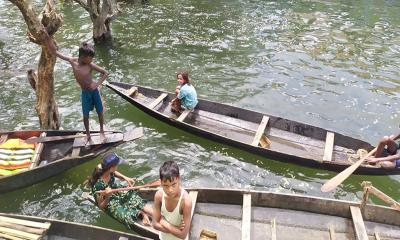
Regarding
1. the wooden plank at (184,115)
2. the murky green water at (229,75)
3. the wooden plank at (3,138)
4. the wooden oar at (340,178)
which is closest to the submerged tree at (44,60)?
the wooden plank at (3,138)

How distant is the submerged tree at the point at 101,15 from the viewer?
16469 mm

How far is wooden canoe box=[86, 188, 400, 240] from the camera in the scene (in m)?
6.98

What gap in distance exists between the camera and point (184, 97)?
11.5 metres

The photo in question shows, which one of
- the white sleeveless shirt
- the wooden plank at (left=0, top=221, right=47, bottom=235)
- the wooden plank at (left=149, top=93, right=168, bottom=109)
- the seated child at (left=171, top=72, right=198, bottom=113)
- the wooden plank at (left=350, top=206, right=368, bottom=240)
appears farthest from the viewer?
A: the wooden plank at (left=149, top=93, right=168, bottom=109)

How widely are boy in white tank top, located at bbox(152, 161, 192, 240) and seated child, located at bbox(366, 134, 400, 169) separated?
5365 mm

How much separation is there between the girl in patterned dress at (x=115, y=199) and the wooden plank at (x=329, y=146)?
4284 millimetres

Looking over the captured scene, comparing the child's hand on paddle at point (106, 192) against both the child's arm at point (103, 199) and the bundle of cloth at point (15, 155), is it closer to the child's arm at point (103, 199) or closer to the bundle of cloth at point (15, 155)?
the child's arm at point (103, 199)

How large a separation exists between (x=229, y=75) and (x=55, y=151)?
7508 mm

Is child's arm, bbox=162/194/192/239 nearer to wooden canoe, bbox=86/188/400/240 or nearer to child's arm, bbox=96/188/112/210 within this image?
wooden canoe, bbox=86/188/400/240

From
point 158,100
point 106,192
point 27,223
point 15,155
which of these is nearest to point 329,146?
point 158,100

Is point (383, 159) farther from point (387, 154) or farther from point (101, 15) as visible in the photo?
point (101, 15)

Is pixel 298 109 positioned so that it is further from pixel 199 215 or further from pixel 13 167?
pixel 13 167

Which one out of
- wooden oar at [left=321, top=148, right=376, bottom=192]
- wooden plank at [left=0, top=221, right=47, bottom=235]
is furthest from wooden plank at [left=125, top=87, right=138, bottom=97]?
wooden oar at [left=321, top=148, right=376, bottom=192]

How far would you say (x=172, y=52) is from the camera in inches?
669
